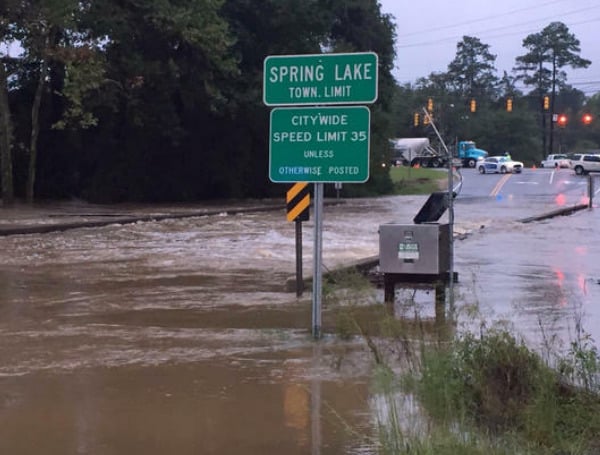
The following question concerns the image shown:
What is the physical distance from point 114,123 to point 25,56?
5675 mm

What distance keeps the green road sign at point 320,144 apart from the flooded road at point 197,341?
5.84 ft

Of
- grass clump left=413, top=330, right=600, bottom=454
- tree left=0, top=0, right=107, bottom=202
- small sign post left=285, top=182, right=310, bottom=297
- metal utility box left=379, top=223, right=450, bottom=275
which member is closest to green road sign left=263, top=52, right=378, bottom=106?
small sign post left=285, top=182, right=310, bottom=297

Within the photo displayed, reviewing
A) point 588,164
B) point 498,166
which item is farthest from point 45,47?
point 588,164

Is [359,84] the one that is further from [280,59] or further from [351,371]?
[351,371]

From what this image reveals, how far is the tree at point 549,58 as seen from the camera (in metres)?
127

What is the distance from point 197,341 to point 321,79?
3.10 metres

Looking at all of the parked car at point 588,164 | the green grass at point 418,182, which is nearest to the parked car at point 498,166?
the green grass at point 418,182

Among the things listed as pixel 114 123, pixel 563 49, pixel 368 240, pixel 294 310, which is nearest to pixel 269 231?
pixel 368 240

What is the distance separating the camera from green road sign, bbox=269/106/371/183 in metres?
9.76

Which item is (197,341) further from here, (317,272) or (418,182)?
(418,182)

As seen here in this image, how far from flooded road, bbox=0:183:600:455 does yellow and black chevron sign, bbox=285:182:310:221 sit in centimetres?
124

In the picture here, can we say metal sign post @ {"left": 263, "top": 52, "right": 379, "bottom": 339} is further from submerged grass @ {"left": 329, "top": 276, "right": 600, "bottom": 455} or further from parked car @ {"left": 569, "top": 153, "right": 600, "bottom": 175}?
parked car @ {"left": 569, "top": 153, "right": 600, "bottom": 175}

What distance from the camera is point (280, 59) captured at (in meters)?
10.1

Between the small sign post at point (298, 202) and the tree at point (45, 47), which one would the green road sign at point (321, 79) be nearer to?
the small sign post at point (298, 202)
